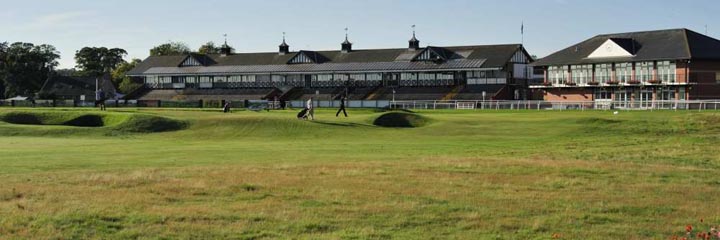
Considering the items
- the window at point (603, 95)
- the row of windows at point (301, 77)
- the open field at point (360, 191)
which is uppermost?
the row of windows at point (301, 77)

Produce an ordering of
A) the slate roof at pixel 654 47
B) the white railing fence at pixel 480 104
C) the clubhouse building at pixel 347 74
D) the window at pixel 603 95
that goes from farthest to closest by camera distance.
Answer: the clubhouse building at pixel 347 74
the window at pixel 603 95
the slate roof at pixel 654 47
the white railing fence at pixel 480 104

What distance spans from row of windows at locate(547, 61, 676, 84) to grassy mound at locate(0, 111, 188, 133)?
5003cm

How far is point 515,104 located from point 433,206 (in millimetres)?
63397

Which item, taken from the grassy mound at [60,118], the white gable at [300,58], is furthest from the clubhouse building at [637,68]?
the grassy mound at [60,118]

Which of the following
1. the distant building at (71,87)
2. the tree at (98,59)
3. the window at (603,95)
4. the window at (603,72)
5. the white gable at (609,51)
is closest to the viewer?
the white gable at (609,51)

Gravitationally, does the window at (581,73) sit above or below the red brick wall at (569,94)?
above

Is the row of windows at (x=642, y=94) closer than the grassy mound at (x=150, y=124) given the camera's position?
No

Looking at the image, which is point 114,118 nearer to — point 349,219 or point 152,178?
point 152,178

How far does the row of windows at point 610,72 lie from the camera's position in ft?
261

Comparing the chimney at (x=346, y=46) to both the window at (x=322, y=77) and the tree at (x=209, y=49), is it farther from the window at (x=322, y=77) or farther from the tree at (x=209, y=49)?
the tree at (x=209, y=49)

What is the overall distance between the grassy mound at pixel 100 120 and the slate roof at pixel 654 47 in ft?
163

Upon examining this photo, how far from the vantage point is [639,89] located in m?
82.9

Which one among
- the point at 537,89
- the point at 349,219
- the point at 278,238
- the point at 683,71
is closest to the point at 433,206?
the point at 349,219

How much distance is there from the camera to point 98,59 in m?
170
